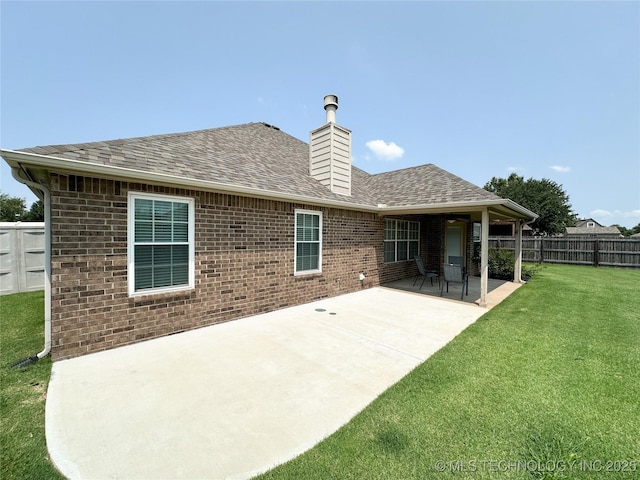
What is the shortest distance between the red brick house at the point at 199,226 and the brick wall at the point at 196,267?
2 centimetres

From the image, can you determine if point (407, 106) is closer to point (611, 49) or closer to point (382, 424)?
point (611, 49)

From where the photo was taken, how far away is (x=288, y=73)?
9586 mm

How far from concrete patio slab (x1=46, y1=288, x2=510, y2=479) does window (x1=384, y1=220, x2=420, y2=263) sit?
16.1ft

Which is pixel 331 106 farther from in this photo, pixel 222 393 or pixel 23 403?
pixel 23 403

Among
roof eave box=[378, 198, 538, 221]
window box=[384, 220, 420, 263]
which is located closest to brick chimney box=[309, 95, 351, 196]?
roof eave box=[378, 198, 538, 221]

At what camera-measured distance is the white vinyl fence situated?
8625mm

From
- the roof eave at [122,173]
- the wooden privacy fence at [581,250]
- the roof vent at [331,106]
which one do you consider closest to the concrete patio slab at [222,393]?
the roof eave at [122,173]

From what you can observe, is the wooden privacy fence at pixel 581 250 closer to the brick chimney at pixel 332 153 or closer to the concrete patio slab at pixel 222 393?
the brick chimney at pixel 332 153

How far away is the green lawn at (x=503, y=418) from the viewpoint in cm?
205

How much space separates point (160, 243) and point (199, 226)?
0.74 metres

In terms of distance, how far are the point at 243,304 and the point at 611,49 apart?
12.9m

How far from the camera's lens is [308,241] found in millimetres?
7383

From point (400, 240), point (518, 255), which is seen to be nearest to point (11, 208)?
point (400, 240)

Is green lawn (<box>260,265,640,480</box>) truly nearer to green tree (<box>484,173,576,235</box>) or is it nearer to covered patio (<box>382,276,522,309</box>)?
covered patio (<box>382,276,522,309</box>)
